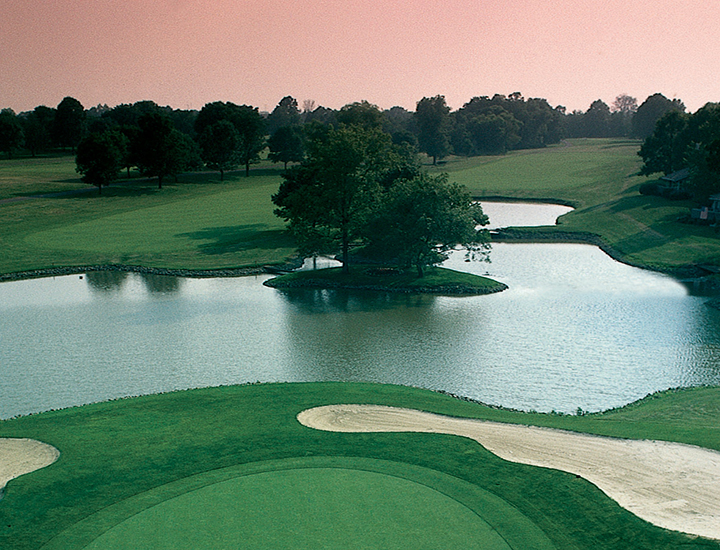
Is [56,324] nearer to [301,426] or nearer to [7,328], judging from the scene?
[7,328]

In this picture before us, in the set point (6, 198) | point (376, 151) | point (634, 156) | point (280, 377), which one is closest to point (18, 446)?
point (280, 377)

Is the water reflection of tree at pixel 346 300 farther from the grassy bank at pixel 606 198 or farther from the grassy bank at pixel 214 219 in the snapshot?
the grassy bank at pixel 606 198

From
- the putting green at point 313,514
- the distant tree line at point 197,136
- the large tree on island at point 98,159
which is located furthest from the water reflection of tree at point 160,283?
the large tree on island at point 98,159

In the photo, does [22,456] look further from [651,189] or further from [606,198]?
[606,198]

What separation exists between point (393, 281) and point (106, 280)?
2389cm

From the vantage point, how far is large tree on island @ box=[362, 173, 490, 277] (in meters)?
55.5

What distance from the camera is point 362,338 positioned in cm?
4112

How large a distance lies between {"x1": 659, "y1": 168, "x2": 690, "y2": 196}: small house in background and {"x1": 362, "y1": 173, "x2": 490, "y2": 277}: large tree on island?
44.4m

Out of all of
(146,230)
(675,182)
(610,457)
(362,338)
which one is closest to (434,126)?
(675,182)

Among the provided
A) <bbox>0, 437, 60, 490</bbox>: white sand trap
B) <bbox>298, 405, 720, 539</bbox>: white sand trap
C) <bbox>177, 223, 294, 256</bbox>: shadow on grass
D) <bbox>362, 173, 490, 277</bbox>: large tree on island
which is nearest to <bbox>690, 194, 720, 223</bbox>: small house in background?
<bbox>362, 173, 490, 277</bbox>: large tree on island

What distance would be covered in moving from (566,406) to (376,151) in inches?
1384

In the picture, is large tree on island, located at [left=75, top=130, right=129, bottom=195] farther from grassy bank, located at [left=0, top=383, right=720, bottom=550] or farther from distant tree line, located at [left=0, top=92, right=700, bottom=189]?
grassy bank, located at [left=0, top=383, right=720, bottom=550]

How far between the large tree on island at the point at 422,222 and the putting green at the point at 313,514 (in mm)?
36195

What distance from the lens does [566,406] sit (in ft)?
100.0
